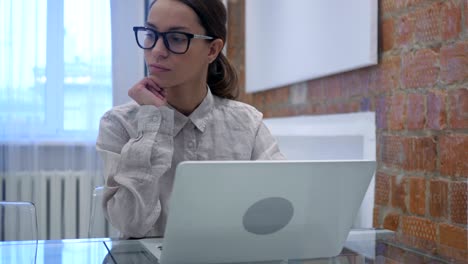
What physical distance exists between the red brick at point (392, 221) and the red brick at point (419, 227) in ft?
0.11

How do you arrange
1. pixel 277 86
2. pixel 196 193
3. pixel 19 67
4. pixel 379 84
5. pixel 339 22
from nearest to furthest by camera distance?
pixel 196 193, pixel 379 84, pixel 339 22, pixel 277 86, pixel 19 67

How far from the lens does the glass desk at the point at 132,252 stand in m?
0.96

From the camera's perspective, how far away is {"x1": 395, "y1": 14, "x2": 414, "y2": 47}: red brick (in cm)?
176

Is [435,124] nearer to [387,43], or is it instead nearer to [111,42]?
[387,43]

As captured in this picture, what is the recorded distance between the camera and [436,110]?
5.32ft

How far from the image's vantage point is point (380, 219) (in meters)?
1.94

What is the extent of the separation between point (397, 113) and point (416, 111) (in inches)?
4.6

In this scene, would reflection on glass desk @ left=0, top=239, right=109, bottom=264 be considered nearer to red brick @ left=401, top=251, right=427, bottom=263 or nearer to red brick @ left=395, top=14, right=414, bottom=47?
red brick @ left=401, top=251, right=427, bottom=263

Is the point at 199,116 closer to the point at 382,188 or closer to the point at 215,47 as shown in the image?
the point at 215,47

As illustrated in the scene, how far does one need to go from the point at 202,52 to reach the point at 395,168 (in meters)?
0.81

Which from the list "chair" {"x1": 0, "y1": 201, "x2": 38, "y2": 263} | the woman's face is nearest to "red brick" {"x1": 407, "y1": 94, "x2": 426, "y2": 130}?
the woman's face

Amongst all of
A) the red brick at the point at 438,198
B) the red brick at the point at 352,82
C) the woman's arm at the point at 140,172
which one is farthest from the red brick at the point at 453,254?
the red brick at the point at 352,82

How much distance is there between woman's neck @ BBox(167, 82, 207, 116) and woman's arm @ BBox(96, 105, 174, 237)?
15cm

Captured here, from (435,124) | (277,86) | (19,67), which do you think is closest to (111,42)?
(19,67)
